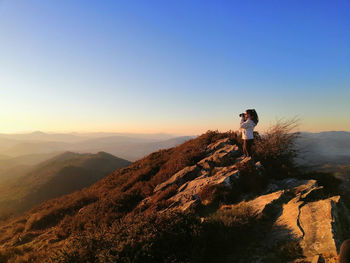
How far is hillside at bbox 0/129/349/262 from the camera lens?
3863 mm

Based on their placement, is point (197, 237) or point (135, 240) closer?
point (135, 240)

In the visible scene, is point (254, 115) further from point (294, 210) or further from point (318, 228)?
point (318, 228)

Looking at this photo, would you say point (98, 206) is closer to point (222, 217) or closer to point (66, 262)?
point (66, 262)

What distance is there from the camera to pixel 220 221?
16.1 ft

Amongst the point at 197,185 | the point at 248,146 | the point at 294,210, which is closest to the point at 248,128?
the point at 248,146

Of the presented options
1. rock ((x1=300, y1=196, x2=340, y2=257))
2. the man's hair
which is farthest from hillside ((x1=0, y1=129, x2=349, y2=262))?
the man's hair

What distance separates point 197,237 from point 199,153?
848 cm

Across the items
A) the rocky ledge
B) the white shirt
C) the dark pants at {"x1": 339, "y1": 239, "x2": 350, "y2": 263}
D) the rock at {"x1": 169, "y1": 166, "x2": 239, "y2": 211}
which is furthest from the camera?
the white shirt

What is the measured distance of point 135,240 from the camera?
3.89 metres

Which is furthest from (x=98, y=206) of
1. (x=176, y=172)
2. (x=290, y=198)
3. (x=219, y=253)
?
(x=290, y=198)

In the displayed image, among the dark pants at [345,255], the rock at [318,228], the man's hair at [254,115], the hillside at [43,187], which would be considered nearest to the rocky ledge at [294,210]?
the rock at [318,228]

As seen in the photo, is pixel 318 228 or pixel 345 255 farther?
pixel 318 228

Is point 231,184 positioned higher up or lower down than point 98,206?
higher up

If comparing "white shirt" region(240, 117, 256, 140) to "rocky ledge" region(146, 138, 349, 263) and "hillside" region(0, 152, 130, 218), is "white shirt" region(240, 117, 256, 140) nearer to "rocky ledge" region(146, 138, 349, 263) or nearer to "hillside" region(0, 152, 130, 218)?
"rocky ledge" region(146, 138, 349, 263)
